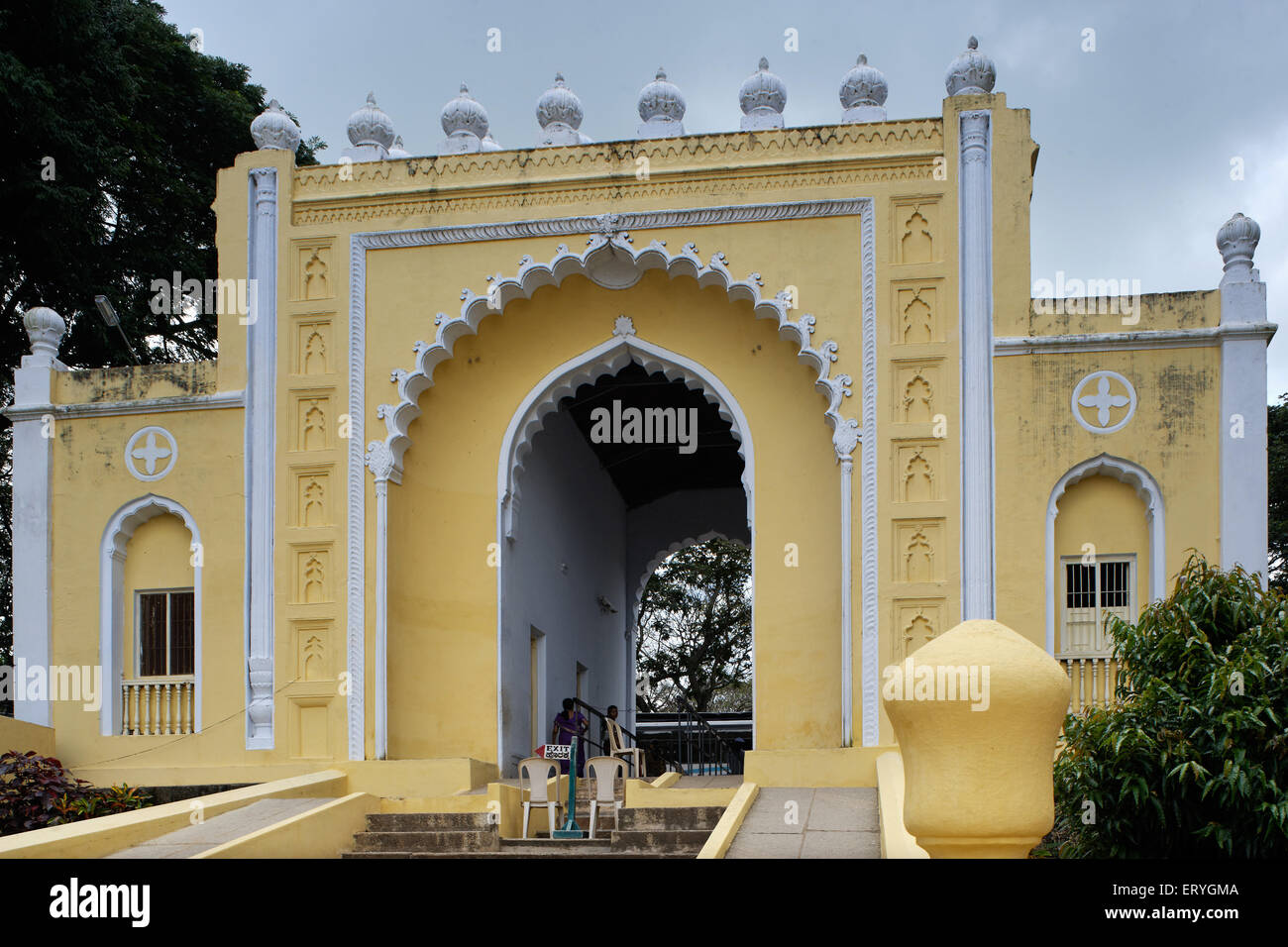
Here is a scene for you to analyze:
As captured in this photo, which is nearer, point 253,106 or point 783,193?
point 783,193

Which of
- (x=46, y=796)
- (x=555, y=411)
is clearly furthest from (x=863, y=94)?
(x=46, y=796)

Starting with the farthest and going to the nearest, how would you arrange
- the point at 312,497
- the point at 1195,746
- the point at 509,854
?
1. the point at 312,497
2. the point at 509,854
3. the point at 1195,746

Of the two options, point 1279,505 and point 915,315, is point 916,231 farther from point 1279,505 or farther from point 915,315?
point 1279,505

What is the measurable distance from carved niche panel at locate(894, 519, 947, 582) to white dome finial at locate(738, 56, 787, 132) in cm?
387

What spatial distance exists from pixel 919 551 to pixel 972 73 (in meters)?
4.22

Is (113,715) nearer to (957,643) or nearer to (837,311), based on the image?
(837,311)

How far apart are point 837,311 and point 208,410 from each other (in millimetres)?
5804

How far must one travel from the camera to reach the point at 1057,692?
4953 millimetres

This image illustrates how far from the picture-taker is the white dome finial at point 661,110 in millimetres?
13922

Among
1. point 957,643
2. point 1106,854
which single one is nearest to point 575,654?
point 1106,854

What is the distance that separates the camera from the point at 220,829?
10445 mm

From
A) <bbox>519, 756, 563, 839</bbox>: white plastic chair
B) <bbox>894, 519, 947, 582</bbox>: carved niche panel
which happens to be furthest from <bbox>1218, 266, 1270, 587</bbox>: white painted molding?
<bbox>519, 756, 563, 839</bbox>: white plastic chair

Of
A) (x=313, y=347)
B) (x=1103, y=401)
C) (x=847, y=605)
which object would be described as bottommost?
(x=847, y=605)

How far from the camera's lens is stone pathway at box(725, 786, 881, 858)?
366 inches
